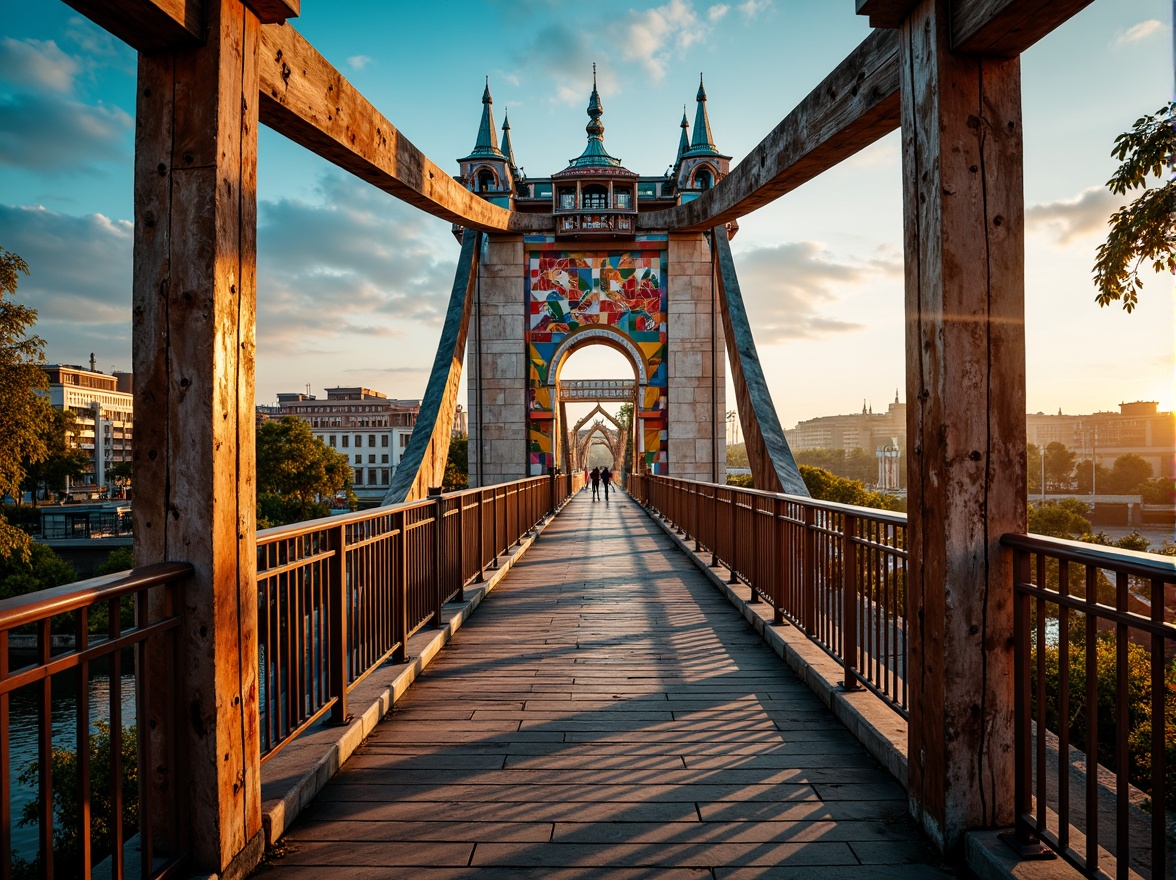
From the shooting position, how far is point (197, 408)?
240 cm

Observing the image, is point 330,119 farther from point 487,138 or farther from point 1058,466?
point 1058,466

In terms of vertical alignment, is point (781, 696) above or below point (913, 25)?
below

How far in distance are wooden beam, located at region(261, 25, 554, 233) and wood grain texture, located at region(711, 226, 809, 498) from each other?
5.35 metres

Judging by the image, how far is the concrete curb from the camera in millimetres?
2752

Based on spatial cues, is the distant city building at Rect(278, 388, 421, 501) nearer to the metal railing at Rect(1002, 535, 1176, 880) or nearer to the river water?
the river water

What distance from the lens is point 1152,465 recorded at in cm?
7319

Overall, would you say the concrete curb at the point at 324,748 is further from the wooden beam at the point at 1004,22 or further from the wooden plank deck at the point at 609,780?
the wooden beam at the point at 1004,22

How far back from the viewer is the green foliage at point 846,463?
148 meters

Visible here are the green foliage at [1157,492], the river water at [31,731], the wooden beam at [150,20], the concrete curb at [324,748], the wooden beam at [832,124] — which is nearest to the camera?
the wooden beam at [150,20]

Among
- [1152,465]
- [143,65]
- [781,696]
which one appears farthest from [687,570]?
[1152,465]

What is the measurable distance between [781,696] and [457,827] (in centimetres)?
217

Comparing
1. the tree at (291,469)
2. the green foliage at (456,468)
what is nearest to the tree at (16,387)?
the tree at (291,469)

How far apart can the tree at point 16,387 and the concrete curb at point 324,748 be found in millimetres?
19035

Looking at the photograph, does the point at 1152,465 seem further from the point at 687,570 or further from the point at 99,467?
the point at 99,467
